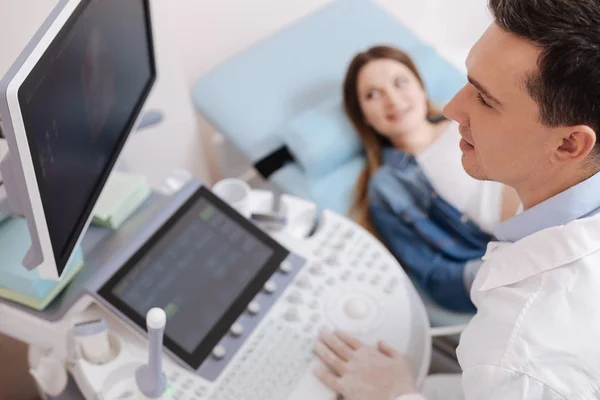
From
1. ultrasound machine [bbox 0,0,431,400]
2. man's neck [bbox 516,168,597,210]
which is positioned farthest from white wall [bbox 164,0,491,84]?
man's neck [bbox 516,168,597,210]

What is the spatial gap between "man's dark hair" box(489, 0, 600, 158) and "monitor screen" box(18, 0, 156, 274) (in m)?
0.59

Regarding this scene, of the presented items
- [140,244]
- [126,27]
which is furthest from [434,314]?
[126,27]

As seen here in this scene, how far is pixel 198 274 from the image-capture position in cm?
116

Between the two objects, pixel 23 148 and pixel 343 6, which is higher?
pixel 23 148

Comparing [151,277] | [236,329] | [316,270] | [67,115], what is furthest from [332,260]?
[67,115]

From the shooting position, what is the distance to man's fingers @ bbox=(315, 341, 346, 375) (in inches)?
43.9

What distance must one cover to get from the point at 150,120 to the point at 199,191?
28 cm

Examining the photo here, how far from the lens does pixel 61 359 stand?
44.0 inches

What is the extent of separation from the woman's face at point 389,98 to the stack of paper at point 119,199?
694 millimetres

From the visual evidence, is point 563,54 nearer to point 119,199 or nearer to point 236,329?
point 236,329

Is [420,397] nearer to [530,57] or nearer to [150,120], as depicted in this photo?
[530,57]

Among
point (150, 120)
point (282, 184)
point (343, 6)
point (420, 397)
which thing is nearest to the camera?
point (420, 397)

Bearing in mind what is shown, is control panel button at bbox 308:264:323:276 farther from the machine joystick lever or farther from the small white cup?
the machine joystick lever

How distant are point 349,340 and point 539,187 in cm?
41
